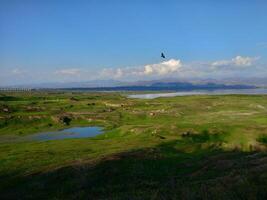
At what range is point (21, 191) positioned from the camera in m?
35.1

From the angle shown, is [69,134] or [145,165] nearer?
[145,165]

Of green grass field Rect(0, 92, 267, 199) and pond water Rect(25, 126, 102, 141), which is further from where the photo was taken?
pond water Rect(25, 126, 102, 141)

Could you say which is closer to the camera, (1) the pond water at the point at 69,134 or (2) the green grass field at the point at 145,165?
(2) the green grass field at the point at 145,165

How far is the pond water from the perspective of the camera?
88438 mm

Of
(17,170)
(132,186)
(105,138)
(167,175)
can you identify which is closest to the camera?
(132,186)

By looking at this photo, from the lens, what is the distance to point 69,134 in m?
93.3

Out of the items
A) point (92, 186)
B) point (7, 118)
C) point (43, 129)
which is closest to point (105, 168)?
point (92, 186)

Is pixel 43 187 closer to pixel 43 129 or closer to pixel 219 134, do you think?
pixel 219 134

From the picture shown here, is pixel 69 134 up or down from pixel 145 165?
down

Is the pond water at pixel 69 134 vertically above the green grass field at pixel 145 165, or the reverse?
the green grass field at pixel 145 165

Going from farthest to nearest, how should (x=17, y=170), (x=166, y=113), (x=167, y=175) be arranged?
1. (x=166, y=113)
2. (x=17, y=170)
3. (x=167, y=175)

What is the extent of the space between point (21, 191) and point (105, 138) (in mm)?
45632

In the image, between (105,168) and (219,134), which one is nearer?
(105,168)

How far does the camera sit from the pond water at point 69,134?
290ft
